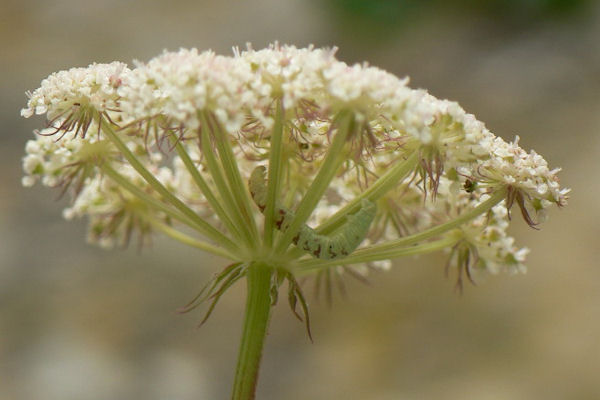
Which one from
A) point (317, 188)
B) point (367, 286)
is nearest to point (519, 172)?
point (317, 188)

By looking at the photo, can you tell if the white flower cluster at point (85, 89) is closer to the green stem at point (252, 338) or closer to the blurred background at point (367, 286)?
the green stem at point (252, 338)

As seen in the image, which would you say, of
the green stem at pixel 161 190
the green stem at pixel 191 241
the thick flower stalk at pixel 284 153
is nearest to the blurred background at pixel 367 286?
the green stem at pixel 191 241

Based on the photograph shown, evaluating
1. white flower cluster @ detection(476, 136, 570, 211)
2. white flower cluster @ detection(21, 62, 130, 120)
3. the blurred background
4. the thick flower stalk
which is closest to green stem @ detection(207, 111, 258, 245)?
the thick flower stalk

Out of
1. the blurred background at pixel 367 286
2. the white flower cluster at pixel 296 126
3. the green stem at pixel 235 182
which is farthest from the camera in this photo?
the blurred background at pixel 367 286

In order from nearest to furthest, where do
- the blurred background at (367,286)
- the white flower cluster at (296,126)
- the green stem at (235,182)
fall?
the white flower cluster at (296,126)
the green stem at (235,182)
the blurred background at (367,286)

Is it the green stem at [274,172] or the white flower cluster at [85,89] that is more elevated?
the white flower cluster at [85,89]

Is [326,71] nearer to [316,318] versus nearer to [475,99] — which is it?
[316,318]

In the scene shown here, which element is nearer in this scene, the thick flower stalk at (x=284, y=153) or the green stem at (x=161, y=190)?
the thick flower stalk at (x=284, y=153)

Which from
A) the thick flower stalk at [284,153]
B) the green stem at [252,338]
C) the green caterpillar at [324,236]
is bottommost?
the green stem at [252,338]
